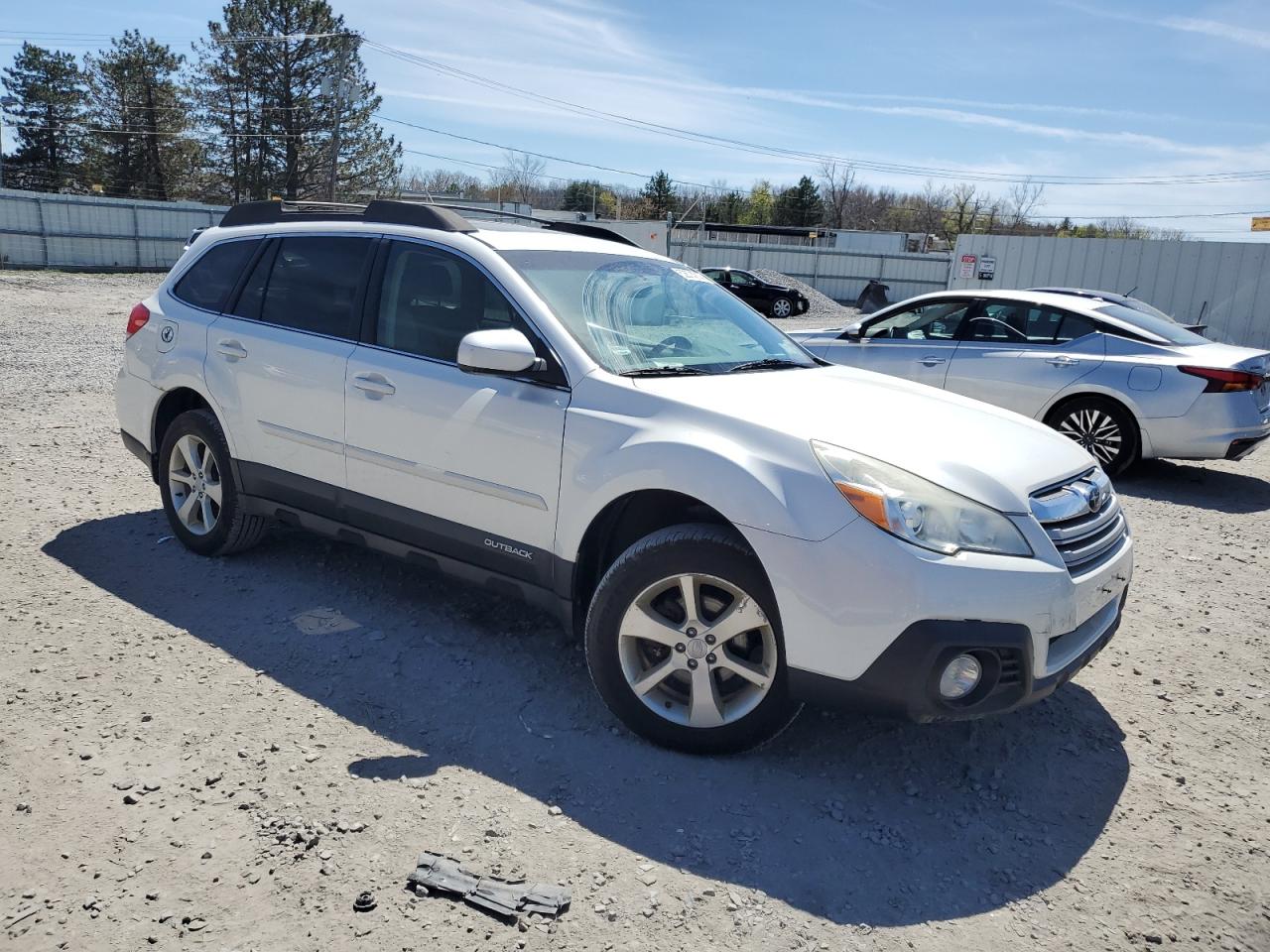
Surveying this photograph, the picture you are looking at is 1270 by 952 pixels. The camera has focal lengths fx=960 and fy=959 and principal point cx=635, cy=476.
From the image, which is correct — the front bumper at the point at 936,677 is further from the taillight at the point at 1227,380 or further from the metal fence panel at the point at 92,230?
the metal fence panel at the point at 92,230

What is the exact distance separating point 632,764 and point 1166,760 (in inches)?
80.3

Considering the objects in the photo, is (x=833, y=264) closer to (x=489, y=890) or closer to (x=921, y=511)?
(x=921, y=511)

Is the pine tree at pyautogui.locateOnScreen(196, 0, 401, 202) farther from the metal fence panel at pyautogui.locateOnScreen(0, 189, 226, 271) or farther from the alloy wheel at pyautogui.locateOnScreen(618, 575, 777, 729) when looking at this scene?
the alloy wheel at pyautogui.locateOnScreen(618, 575, 777, 729)

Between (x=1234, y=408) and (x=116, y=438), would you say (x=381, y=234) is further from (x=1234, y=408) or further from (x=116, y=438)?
(x=1234, y=408)

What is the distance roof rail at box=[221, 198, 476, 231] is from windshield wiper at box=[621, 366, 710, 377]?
1.12m

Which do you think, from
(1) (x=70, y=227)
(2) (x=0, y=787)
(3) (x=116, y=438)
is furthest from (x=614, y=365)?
(1) (x=70, y=227)

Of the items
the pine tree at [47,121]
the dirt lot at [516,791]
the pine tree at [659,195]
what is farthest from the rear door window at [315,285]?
the pine tree at [659,195]

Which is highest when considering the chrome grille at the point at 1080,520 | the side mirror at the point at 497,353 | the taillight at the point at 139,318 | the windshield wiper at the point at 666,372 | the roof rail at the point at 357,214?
the roof rail at the point at 357,214

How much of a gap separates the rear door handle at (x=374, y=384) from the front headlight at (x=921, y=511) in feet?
6.52

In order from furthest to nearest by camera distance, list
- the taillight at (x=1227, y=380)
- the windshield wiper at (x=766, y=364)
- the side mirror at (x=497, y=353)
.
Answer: the taillight at (x=1227, y=380) → the windshield wiper at (x=766, y=364) → the side mirror at (x=497, y=353)

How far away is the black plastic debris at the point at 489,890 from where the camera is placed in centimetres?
259

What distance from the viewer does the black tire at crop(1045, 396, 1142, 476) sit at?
802 centimetres

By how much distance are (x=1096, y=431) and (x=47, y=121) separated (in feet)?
199

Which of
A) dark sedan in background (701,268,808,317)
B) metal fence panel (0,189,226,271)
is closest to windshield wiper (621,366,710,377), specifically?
dark sedan in background (701,268,808,317)
